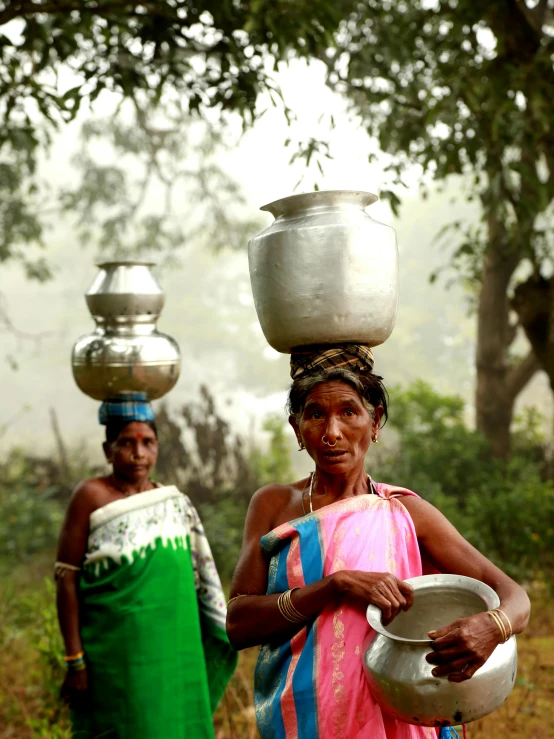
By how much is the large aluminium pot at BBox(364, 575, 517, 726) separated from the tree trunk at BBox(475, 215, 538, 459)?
7011mm

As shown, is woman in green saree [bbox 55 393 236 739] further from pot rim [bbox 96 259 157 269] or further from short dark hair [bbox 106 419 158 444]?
pot rim [bbox 96 259 157 269]

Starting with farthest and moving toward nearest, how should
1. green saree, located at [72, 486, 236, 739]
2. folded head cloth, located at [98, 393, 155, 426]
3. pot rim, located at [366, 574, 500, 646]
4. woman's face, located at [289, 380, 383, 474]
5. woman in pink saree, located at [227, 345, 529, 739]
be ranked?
folded head cloth, located at [98, 393, 155, 426]
green saree, located at [72, 486, 236, 739]
woman's face, located at [289, 380, 383, 474]
woman in pink saree, located at [227, 345, 529, 739]
pot rim, located at [366, 574, 500, 646]

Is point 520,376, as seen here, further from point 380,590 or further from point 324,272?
point 380,590

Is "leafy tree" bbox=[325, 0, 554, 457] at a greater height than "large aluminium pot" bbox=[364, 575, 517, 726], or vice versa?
"leafy tree" bbox=[325, 0, 554, 457]

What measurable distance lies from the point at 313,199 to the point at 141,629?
198 centimetres

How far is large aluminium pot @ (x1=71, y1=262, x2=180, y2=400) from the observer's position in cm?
324

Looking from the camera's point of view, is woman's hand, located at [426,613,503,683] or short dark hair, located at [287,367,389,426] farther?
short dark hair, located at [287,367,389,426]

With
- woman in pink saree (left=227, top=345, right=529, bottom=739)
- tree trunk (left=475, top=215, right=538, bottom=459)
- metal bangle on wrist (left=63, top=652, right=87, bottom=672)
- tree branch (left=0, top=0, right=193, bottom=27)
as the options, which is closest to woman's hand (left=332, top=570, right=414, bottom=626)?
woman in pink saree (left=227, top=345, right=529, bottom=739)

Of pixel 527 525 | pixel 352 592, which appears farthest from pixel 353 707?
pixel 527 525

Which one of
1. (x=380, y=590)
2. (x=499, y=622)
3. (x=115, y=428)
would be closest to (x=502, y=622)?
(x=499, y=622)

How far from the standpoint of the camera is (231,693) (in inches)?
170

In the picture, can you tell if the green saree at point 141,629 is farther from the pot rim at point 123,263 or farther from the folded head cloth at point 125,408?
the pot rim at point 123,263

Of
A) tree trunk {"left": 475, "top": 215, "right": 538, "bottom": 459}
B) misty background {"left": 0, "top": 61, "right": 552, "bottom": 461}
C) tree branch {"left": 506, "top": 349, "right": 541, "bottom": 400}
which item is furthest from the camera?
misty background {"left": 0, "top": 61, "right": 552, "bottom": 461}

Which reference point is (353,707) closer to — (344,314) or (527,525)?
(344,314)
